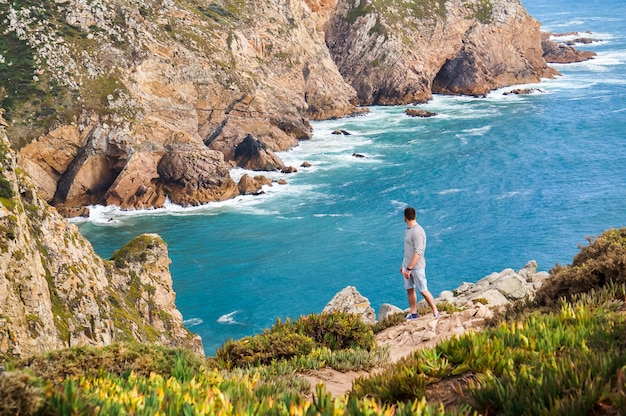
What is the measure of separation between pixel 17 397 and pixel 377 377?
3.91 meters

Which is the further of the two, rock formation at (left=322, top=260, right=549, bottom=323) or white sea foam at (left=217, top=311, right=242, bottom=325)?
white sea foam at (left=217, top=311, right=242, bottom=325)

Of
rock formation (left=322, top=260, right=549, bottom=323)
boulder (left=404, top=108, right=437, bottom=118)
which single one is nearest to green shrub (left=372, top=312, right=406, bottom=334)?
rock formation (left=322, top=260, right=549, bottom=323)

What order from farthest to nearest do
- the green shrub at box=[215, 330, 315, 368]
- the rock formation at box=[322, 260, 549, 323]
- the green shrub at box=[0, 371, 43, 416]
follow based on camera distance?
1. the rock formation at box=[322, 260, 549, 323]
2. the green shrub at box=[215, 330, 315, 368]
3. the green shrub at box=[0, 371, 43, 416]

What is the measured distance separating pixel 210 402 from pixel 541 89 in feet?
349

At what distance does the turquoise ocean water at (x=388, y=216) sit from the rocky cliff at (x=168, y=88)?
3.78m

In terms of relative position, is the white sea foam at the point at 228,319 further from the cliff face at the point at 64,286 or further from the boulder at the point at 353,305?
the boulder at the point at 353,305

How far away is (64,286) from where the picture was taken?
2158 centimetres

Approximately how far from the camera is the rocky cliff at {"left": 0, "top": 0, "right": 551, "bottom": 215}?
56562 mm

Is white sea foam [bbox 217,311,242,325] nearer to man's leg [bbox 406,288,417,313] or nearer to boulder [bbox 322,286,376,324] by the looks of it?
boulder [bbox 322,286,376,324]

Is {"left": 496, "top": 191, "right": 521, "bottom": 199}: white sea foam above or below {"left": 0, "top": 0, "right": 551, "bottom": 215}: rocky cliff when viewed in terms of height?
below

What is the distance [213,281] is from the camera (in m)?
42.7

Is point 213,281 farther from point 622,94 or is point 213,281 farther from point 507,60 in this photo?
point 507,60

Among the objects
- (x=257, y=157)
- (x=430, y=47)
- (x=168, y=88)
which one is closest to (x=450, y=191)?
(x=257, y=157)

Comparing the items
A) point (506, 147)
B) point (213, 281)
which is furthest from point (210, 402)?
point (506, 147)
